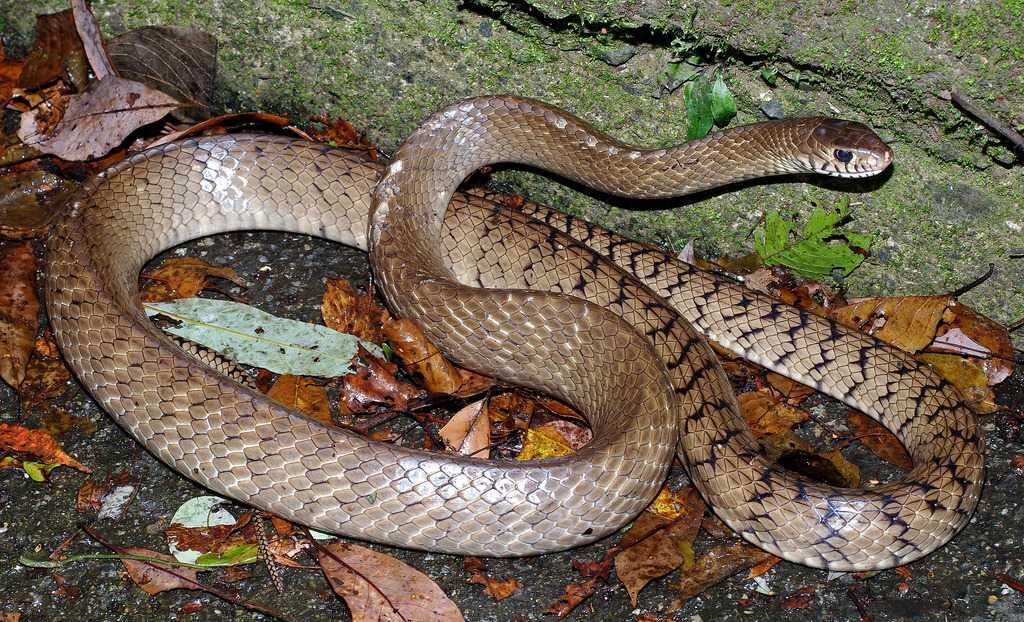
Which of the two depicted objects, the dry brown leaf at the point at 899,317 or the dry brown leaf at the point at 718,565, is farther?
the dry brown leaf at the point at 899,317

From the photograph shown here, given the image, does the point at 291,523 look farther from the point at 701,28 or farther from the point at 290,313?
the point at 701,28

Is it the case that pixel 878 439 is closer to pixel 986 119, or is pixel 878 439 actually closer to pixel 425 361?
pixel 986 119

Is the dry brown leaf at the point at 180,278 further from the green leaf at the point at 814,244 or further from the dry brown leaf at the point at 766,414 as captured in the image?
the green leaf at the point at 814,244

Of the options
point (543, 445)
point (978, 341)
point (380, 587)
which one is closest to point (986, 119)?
point (978, 341)

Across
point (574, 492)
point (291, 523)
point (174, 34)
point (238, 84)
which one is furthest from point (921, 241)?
point (174, 34)

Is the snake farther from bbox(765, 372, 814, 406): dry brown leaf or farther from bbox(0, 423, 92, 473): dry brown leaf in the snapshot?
bbox(0, 423, 92, 473): dry brown leaf

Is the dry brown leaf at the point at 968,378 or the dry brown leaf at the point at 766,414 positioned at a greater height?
the dry brown leaf at the point at 968,378

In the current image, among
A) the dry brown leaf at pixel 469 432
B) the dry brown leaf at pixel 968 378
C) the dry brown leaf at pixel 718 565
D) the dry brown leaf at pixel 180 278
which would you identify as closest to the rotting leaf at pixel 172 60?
the dry brown leaf at pixel 180 278
